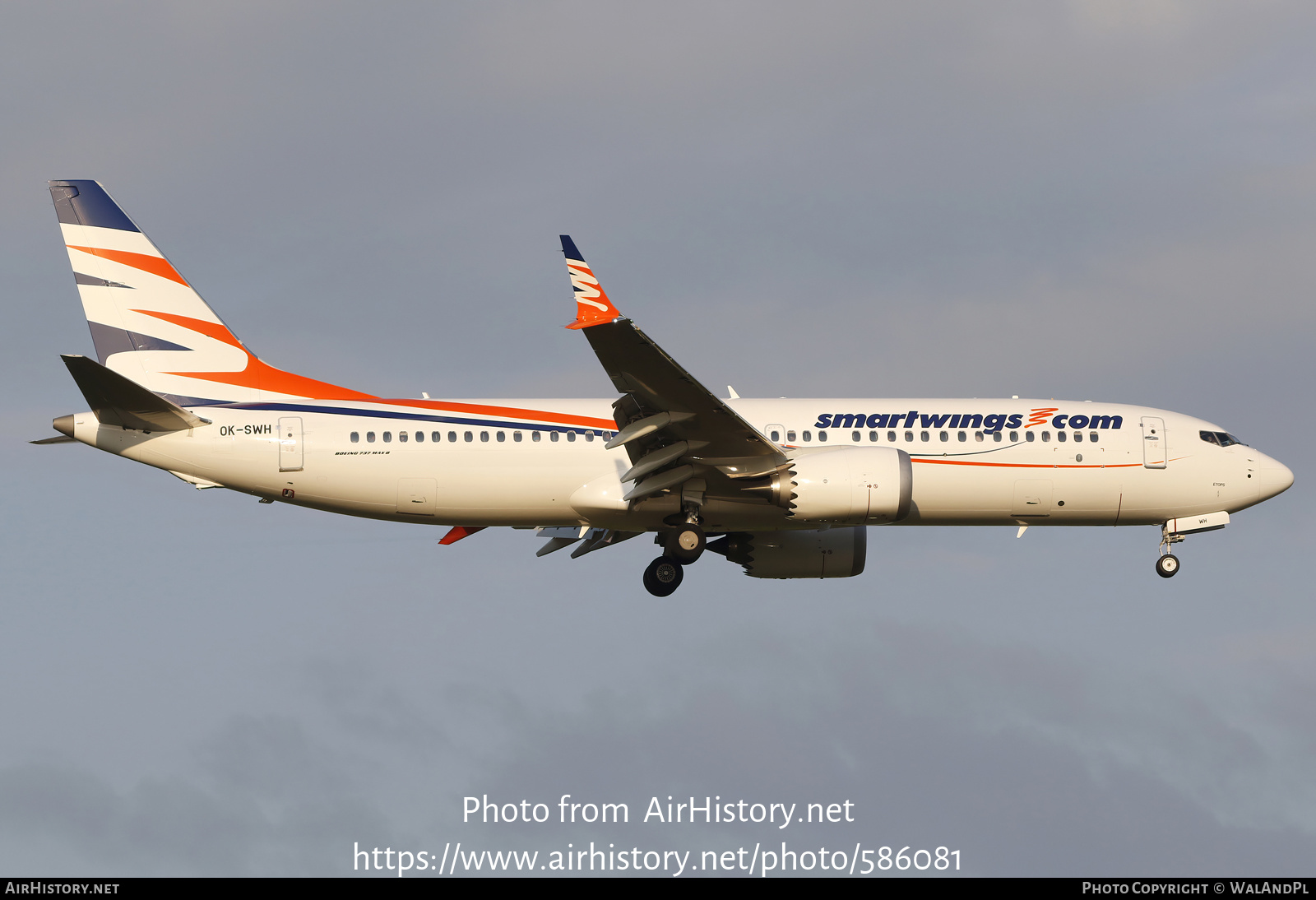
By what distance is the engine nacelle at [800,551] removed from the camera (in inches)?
1389

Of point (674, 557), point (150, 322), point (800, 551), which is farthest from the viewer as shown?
point (800, 551)

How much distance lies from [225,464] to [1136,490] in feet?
72.1

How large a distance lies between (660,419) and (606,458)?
9.00 ft

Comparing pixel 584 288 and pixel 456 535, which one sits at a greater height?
pixel 584 288

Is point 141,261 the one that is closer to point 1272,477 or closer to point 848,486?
point 848,486

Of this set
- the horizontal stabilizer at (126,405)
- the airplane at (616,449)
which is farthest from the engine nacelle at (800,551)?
the horizontal stabilizer at (126,405)

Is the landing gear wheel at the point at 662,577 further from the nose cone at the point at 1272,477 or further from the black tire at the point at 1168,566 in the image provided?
the nose cone at the point at 1272,477

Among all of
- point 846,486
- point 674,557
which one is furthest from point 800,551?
point 846,486

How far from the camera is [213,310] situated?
33094mm

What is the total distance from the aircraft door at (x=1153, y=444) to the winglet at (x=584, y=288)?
15.2 m

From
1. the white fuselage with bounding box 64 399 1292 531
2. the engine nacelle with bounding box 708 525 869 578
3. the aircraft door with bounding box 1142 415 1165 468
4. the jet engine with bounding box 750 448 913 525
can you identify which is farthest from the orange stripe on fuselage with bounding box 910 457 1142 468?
the engine nacelle with bounding box 708 525 869 578

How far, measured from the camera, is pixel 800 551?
3544cm

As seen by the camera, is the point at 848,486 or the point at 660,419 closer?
the point at 660,419

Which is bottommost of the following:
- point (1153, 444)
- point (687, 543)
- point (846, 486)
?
point (687, 543)
